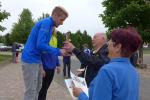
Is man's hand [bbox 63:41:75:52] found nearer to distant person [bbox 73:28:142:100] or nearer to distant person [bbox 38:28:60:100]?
distant person [bbox 38:28:60:100]

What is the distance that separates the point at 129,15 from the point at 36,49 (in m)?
25.6

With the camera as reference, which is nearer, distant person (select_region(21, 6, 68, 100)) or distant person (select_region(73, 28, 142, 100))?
distant person (select_region(73, 28, 142, 100))

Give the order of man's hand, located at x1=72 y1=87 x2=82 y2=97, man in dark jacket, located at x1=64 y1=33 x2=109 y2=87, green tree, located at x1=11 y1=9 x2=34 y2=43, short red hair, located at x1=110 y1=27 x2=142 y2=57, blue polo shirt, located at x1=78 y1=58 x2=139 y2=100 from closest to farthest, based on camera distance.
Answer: blue polo shirt, located at x1=78 y1=58 x2=139 y2=100
short red hair, located at x1=110 y1=27 x2=142 y2=57
man's hand, located at x1=72 y1=87 x2=82 y2=97
man in dark jacket, located at x1=64 y1=33 x2=109 y2=87
green tree, located at x1=11 y1=9 x2=34 y2=43

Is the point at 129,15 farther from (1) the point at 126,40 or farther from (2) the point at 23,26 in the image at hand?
(2) the point at 23,26

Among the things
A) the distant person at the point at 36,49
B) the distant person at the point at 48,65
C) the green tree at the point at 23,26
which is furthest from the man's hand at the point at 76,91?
the green tree at the point at 23,26

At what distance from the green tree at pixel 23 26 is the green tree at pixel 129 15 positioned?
53.4m

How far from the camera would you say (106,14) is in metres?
35.3

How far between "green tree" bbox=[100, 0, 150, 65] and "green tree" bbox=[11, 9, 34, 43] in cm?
5338

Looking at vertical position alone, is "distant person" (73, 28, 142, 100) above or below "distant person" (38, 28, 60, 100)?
above

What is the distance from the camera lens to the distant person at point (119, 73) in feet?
14.0

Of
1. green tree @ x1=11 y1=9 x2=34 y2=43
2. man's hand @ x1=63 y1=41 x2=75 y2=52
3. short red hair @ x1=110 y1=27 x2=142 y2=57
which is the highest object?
short red hair @ x1=110 y1=27 x2=142 y2=57

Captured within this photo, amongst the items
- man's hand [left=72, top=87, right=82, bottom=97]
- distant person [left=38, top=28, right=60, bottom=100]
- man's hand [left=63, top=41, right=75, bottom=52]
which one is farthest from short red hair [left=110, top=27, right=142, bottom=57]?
distant person [left=38, top=28, right=60, bottom=100]

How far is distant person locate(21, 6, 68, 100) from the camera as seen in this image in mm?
8070

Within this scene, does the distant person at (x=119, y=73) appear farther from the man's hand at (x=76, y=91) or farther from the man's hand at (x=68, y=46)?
the man's hand at (x=68, y=46)
